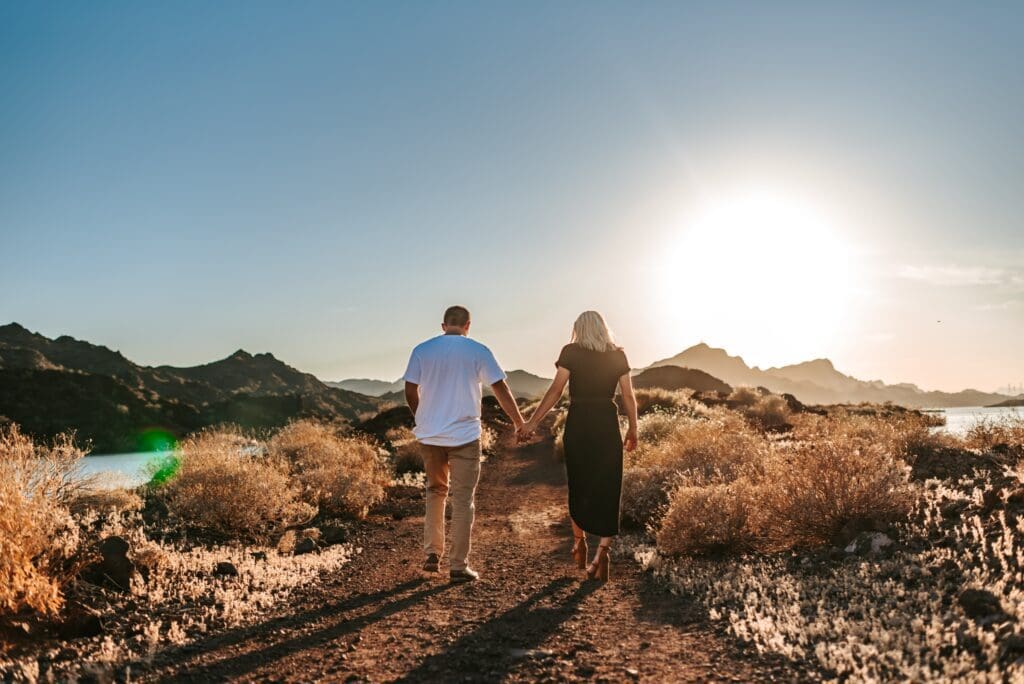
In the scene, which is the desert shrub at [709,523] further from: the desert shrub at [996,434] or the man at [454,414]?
the desert shrub at [996,434]

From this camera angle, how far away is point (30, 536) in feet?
15.3

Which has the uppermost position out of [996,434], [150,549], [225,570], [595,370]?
[595,370]

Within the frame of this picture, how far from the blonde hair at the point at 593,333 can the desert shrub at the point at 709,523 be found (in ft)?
6.68

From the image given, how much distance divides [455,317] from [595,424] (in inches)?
69.4

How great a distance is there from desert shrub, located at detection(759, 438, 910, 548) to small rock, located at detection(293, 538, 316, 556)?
547 centimetres

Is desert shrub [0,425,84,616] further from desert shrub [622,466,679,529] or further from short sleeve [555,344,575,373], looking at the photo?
desert shrub [622,466,679,529]

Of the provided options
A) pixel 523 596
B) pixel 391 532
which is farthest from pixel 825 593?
pixel 391 532

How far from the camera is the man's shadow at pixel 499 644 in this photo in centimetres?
362

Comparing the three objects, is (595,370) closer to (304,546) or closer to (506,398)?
(506,398)

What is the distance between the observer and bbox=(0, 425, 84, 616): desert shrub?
4219 millimetres

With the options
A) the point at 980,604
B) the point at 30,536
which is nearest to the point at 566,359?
the point at 980,604

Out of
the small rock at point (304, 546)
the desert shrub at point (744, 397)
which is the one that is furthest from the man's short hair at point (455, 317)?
the desert shrub at point (744, 397)

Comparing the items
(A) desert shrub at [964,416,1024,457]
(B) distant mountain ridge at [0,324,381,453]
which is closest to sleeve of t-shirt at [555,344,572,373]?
(A) desert shrub at [964,416,1024,457]

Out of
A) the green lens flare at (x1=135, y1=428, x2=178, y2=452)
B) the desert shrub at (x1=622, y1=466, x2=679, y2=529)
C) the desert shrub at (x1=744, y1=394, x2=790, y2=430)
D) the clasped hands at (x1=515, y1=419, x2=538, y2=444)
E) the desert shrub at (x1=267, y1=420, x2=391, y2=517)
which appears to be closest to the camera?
the clasped hands at (x1=515, y1=419, x2=538, y2=444)
